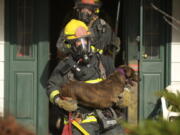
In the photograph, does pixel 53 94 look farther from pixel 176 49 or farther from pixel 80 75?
pixel 176 49

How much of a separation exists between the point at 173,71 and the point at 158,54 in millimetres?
344

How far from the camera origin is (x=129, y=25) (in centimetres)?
683

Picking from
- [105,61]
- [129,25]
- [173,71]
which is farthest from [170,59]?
[105,61]

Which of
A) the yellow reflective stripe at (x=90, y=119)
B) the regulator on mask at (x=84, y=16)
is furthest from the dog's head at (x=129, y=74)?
the regulator on mask at (x=84, y=16)

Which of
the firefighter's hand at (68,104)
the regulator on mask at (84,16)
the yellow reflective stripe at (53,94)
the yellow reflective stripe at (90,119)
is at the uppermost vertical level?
the regulator on mask at (84,16)

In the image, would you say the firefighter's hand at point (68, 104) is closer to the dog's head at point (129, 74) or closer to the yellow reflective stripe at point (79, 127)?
the yellow reflective stripe at point (79, 127)

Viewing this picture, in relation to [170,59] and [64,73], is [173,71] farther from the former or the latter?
[64,73]

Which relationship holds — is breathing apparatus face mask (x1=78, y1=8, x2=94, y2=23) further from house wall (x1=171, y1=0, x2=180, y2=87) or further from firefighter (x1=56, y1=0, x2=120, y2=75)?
house wall (x1=171, y1=0, x2=180, y2=87)

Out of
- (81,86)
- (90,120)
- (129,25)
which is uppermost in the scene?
(129,25)

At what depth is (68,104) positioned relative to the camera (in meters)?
→ 4.69

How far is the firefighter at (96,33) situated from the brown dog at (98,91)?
1.00ft

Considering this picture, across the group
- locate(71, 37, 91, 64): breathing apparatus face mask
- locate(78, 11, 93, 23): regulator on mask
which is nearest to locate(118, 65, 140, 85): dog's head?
locate(71, 37, 91, 64): breathing apparatus face mask

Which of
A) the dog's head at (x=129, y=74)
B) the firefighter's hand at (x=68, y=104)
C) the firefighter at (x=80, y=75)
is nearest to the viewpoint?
the firefighter's hand at (x=68, y=104)

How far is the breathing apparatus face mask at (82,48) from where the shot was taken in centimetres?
488
